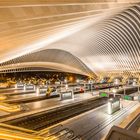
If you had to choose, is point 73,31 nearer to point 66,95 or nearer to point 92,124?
point 66,95

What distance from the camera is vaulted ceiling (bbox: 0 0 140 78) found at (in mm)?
6611

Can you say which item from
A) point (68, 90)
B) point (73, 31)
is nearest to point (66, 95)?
point (68, 90)

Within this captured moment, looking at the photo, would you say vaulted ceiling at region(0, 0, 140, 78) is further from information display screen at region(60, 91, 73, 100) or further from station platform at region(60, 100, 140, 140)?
information display screen at region(60, 91, 73, 100)

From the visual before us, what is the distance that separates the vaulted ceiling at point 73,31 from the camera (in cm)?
661

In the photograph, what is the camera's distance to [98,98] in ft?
66.6

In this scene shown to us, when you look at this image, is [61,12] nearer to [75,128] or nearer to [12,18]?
[12,18]

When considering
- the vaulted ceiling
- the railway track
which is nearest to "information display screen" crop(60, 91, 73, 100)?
the railway track

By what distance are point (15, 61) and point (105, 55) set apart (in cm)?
1965

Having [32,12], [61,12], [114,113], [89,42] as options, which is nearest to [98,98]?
[114,113]

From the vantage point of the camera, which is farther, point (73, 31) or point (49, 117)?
point (73, 31)

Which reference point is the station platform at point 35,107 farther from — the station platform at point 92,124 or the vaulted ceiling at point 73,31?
the vaulted ceiling at point 73,31

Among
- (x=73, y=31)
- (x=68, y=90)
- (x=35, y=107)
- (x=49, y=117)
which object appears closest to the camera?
(x=49, y=117)

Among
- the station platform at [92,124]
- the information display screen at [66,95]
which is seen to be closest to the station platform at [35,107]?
the information display screen at [66,95]

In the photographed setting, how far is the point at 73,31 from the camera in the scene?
66.7 feet
